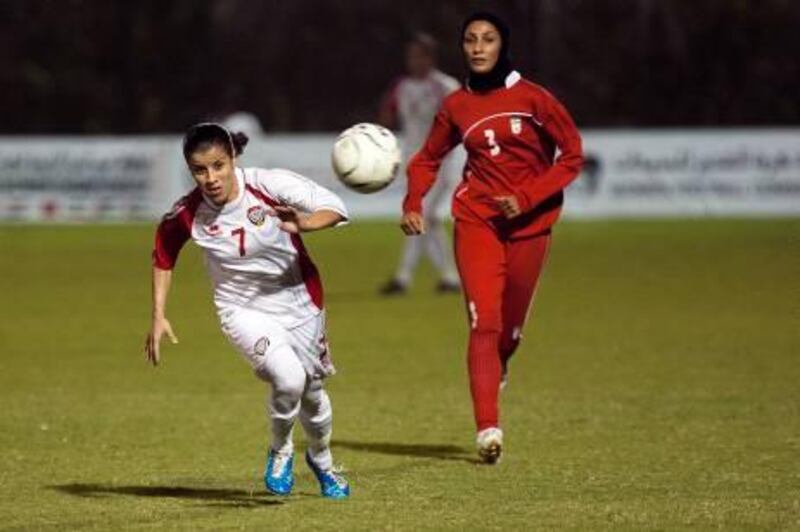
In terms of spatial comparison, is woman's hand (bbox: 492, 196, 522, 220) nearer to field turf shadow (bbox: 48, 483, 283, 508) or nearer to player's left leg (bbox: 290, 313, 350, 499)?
player's left leg (bbox: 290, 313, 350, 499)

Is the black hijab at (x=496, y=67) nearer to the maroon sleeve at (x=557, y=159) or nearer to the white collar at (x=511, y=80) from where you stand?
the white collar at (x=511, y=80)

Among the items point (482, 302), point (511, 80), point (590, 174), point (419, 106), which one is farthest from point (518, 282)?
point (590, 174)

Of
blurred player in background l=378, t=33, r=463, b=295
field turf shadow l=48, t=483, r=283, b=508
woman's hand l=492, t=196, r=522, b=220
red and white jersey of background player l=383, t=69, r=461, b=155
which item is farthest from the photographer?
red and white jersey of background player l=383, t=69, r=461, b=155

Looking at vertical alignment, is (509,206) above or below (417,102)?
above

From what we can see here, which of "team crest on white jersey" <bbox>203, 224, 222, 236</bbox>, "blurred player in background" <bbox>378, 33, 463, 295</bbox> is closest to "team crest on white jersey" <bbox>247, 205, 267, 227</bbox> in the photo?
"team crest on white jersey" <bbox>203, 224, 222, 236</bbox>

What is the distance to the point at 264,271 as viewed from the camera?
9031mm

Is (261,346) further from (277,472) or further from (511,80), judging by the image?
(511,80)

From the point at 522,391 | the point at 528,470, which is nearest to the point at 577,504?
the point at 528,470

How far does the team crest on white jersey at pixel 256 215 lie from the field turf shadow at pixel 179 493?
4.21 ft

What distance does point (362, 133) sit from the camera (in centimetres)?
976

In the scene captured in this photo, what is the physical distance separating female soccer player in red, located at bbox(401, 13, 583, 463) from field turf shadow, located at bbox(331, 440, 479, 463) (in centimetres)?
55

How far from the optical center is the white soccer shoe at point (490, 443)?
10.1 meters

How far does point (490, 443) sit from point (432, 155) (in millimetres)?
1761

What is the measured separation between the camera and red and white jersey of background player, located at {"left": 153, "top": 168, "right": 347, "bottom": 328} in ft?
29.3
